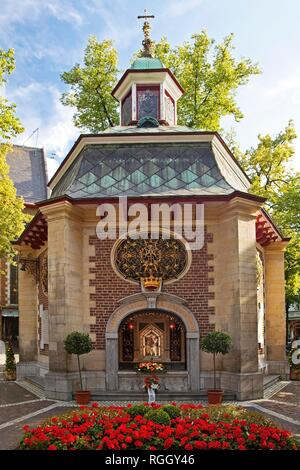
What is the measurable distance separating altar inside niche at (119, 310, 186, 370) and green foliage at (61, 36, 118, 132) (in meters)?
14.6

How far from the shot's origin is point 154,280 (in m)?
15.5

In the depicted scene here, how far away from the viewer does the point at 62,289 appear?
49.2 ft

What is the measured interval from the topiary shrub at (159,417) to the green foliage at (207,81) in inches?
807

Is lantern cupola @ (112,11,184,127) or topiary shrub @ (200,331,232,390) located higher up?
lantern cupola @ (112,11,184,127)

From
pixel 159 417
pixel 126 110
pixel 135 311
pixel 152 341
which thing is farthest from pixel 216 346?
pixel 126 110

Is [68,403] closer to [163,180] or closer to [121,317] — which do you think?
[121,317]

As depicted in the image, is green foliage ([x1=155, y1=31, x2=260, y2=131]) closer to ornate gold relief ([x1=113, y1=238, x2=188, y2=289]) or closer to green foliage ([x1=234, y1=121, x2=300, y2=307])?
green foliage ([x1=234, y1=121, x2=300, y2=307])

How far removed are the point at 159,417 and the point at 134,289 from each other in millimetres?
7873

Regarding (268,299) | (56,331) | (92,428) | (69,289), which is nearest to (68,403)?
(56,331)

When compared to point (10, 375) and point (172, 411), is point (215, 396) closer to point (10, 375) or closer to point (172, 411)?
point (172, 411)

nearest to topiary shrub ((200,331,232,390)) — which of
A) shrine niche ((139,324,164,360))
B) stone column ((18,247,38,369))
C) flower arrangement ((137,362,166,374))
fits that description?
flower arrangement ((137,362,166,374))

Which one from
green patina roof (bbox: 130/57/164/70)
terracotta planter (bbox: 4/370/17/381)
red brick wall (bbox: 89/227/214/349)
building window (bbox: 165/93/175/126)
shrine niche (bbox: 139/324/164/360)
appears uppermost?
green patina roof (bbox: 130/57/164/70)

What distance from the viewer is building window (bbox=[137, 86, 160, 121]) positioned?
71.0ft
